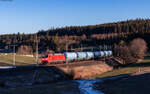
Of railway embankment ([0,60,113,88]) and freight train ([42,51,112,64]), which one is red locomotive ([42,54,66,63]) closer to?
freight train ([42,51,112,64])

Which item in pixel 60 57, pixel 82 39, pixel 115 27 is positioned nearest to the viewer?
pixel 60 57

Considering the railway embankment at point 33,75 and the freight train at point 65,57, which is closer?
the railway embankment at point 33,75

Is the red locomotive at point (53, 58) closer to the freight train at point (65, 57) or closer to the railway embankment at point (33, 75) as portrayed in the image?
the freight train at point (65, 57)

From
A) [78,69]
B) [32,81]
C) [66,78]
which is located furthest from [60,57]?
[32,81]

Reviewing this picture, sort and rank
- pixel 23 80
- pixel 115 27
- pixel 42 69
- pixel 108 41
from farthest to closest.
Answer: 1. pixel 115 27
2. pixel 108 41
3. pixel 42 69
4. pixel 23 80

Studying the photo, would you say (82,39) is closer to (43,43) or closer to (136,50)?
(43,43)

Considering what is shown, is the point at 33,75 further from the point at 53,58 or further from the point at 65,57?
the point at 65,57

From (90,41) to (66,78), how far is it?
11678 cm

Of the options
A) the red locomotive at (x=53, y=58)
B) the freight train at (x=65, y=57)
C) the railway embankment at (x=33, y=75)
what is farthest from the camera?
the freight train at (x=65, y=57)

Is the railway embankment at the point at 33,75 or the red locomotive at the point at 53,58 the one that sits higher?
the red locomotive at the point at 53,58

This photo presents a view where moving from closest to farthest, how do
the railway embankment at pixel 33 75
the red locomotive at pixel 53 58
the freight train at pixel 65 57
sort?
the railway embankment at pixel 33 75 < the red locomotive at pixel 53 58 < the freight train at pixel 65 57

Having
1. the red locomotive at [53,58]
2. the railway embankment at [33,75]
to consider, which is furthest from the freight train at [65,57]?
the railway embankment at [33,75]

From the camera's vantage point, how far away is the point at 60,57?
57469mm

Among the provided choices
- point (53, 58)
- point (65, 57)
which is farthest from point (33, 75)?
point (65, 57)
